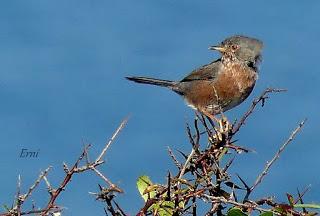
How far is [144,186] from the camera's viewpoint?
8.56 feet

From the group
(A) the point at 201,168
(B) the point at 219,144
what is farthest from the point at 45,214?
(B) the point at 219,144

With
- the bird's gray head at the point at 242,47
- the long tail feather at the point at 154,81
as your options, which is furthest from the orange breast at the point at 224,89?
the long tail feather at the point at 154,81

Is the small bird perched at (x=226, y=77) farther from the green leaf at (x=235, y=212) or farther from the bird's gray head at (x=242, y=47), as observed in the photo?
the green leaf at (x=235, y=212)

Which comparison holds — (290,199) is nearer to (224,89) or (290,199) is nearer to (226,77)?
(224,89)

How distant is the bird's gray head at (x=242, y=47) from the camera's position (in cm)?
826

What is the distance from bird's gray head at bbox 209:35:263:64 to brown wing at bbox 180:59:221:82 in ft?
0.70

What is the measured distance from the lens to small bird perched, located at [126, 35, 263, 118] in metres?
7.88

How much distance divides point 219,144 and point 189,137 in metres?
0.15

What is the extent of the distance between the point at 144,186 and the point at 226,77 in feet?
18.8

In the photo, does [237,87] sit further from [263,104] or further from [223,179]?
[223,179]

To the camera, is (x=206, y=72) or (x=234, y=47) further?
(x=206, y=72)

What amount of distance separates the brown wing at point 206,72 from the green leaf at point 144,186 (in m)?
5.82

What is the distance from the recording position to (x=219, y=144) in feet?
8.79

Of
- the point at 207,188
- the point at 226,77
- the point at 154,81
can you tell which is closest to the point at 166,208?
the point at 207,188
